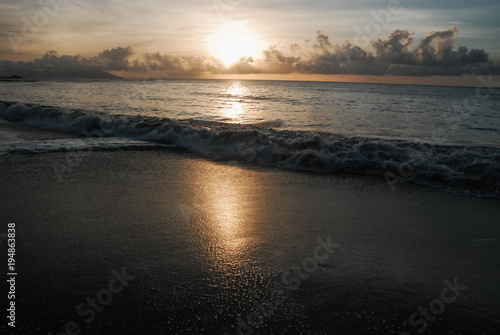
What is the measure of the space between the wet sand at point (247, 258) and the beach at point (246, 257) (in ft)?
0.05

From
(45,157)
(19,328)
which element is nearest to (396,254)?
(19,328)

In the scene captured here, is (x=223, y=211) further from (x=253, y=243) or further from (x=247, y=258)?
(x=247, y=258)

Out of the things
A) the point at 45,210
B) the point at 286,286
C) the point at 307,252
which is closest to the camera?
the point at 286,286

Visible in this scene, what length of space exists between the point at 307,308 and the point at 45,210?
4.35 meters

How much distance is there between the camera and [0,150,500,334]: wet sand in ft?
9.50

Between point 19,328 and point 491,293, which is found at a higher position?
point 19,328

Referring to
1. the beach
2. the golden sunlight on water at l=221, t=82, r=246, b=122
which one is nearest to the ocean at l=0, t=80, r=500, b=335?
the beach

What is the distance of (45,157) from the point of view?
8.80 m

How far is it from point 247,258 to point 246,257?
0.09 ft

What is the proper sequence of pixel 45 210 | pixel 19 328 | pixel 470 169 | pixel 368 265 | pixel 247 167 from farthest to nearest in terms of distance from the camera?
pixel 247 167 → pixel 470 169 → pixel 45 210 → pixel 368 265 → pixel 19 328

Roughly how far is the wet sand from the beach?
0.02 m

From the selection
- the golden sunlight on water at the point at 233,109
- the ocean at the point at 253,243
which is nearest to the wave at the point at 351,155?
the ocean at the point at 253,243

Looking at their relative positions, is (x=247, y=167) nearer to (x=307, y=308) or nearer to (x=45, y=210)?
(x=45, y=210)

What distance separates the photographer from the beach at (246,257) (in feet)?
9.50
